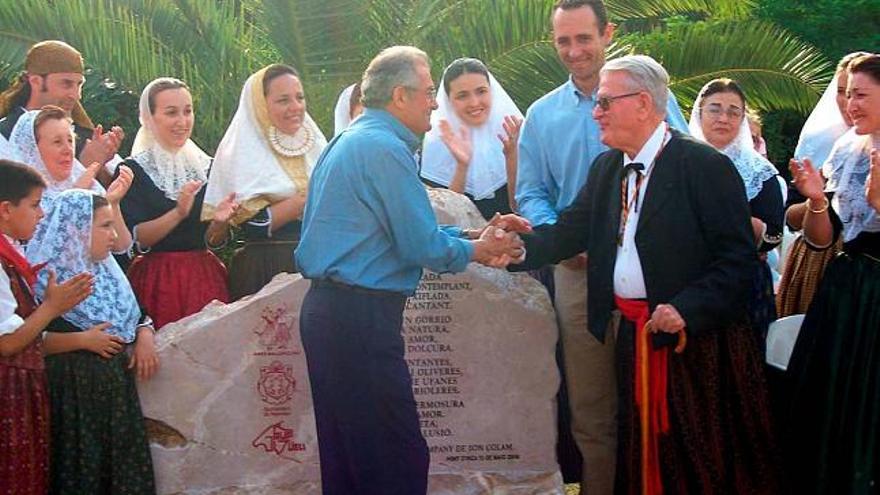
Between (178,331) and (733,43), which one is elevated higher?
(733,43)

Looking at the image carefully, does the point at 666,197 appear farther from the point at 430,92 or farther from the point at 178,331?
the point at 178,331

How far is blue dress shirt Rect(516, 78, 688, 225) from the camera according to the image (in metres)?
5.30

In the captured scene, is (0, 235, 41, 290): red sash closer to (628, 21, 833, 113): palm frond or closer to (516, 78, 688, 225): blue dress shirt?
(516, 78, 688, 225): blue dress shirt

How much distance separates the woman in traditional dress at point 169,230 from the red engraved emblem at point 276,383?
553 mm

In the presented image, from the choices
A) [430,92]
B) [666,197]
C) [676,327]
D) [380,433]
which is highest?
[430,92]

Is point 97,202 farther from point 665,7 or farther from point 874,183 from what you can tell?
point 665,7

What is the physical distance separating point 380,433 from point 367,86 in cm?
125

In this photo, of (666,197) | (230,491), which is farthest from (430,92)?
(230,491)

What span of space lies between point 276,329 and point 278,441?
0.50 m

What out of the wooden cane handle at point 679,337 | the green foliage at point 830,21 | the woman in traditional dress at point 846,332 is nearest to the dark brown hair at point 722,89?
the woman in traditional dress at point 846,332

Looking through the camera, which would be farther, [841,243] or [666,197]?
[841,243]

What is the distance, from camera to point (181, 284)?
221 inches

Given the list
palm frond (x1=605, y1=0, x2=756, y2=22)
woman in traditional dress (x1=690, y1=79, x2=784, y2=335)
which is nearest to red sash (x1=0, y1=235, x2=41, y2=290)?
woman in traditional dress (x1=690, y1=79, x2=784, y2=335)

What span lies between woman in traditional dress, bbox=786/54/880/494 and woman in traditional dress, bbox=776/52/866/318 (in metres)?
0.68
